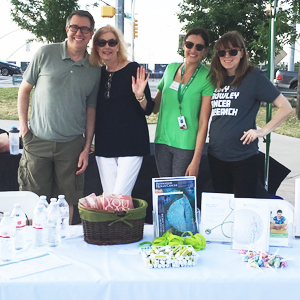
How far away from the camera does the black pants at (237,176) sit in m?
2.27

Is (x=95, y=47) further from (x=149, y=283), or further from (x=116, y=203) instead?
(x=149, y=283)

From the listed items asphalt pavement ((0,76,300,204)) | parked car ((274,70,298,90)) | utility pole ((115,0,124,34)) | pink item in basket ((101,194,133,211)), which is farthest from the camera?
parked car ((274,70,298,90))

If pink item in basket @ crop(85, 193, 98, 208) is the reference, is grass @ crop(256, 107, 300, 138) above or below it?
above

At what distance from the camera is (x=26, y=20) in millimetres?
12906

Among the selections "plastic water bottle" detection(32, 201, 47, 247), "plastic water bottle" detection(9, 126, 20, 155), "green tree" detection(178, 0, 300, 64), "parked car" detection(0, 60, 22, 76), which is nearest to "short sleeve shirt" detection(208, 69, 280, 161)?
"plastic water bottle" detection(32, 201, 47, 247)

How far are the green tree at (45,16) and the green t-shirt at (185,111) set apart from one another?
11170 millimetres

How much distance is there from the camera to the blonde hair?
90.8 inches

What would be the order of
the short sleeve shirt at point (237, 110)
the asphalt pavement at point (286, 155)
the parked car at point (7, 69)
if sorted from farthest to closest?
1. the parked car at point (7, 69)
2. the asphalt pavement at point (286, 155)
3. the short sleeve shirt at point (237, 110)

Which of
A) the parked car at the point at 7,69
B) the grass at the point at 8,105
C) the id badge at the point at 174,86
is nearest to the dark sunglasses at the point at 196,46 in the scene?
the id badge at the point at 174,86

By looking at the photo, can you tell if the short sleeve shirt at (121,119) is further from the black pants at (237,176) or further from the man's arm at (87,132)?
the black pants at (237,176)

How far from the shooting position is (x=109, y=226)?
1.60 m

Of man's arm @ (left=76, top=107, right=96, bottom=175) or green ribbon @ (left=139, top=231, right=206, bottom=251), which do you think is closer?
green ribbon @ (left=139, top=231, right=206, bottom=251)

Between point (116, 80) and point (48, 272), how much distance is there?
4.22 ft

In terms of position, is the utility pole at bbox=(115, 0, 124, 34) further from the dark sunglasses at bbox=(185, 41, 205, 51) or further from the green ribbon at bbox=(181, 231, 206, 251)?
the green ribbon at bbox=(181, 231, 206, 251)
